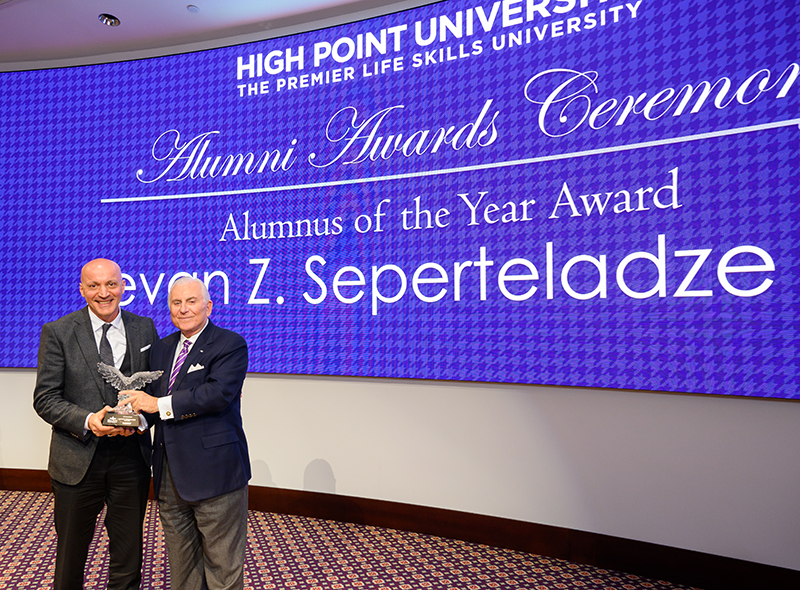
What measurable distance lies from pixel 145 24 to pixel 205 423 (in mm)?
3234

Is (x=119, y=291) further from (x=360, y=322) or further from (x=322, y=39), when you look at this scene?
(x=322, y=39)

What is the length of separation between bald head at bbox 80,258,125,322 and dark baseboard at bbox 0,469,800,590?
6.79 feet

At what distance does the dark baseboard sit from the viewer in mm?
2727

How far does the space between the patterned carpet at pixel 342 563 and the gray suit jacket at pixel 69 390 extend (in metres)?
0.94

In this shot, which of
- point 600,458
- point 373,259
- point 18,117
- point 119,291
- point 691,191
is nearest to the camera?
point 119,291

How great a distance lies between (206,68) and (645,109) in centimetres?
311

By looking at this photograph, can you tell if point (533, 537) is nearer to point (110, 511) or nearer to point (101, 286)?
point (110, 511)

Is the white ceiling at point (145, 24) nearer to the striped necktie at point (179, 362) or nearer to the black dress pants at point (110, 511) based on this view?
the striped necktie at point (179, 362)

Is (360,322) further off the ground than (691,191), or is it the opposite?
(691,191)

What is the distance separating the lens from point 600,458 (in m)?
3.06

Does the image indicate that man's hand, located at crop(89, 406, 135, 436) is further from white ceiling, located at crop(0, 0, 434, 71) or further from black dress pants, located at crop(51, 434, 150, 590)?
white ceiling, located at crop(0, 0, 434, 71)

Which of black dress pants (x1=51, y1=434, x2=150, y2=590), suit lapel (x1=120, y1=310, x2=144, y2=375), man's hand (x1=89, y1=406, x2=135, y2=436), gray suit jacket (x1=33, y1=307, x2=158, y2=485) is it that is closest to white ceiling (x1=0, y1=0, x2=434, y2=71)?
suit lapel (x1=120, y1=310, x2=144, y2=375)

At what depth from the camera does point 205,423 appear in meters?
2.14

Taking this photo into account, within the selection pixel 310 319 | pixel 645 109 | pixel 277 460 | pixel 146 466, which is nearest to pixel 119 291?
pixel 146 466
